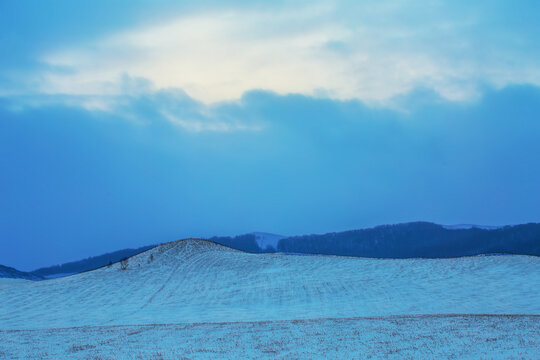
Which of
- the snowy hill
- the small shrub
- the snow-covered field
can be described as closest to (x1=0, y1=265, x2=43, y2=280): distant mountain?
the snowy hill

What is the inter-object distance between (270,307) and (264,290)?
3.81 m

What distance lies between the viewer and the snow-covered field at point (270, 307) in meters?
17.3

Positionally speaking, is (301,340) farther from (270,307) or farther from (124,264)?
(124,264)

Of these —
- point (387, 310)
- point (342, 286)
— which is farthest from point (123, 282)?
point (387, 310)

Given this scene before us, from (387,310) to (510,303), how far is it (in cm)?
617

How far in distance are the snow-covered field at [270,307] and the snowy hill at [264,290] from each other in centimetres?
7

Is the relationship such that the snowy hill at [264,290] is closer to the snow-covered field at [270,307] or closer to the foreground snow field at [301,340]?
the snow-covered field at [270,307]

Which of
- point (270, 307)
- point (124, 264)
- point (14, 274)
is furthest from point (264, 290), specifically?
point (14, 274)

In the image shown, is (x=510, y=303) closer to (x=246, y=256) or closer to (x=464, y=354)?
(x=464, y=354)

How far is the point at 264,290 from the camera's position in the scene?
31938mm

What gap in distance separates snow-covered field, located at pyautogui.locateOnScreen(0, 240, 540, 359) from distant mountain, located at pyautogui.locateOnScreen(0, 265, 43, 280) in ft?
33.2

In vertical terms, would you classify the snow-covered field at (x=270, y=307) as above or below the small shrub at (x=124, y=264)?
below

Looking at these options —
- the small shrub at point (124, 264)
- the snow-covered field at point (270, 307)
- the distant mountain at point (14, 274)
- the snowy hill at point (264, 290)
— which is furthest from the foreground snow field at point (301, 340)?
the distant mountain at point (14, 274)

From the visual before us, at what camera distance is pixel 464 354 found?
610 inches
